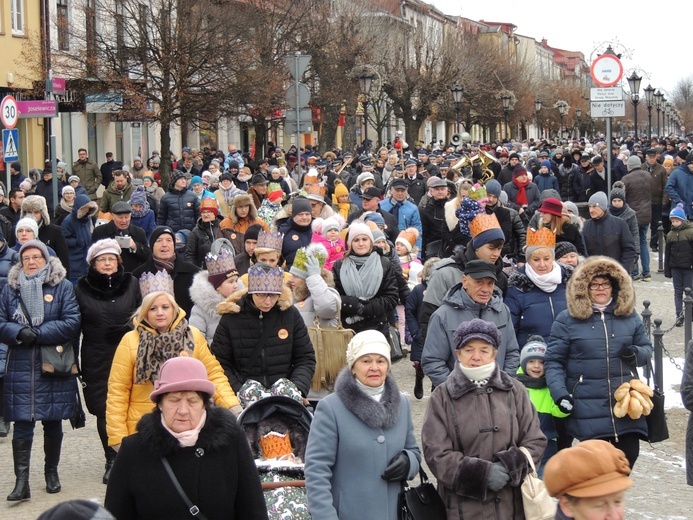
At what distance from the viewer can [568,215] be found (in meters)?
13.0

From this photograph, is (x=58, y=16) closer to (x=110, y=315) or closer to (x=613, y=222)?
(x=613, y=222)

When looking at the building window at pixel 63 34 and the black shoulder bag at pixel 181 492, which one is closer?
the black shoulder bag at pixel 181 492

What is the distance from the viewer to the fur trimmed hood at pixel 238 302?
786 centimetres

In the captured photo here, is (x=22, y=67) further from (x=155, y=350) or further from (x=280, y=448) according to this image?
(x=280, y=448)

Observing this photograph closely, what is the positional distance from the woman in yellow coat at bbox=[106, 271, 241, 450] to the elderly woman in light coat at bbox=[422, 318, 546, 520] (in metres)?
1.67

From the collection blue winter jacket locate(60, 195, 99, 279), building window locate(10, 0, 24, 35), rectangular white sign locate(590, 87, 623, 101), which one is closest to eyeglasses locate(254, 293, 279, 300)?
blue winter jacket locate(60, 195, 99, 279)

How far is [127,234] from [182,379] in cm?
809

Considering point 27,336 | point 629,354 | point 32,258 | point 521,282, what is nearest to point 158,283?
point 27,336

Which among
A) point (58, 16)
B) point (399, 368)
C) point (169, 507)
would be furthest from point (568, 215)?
point (58, 16)

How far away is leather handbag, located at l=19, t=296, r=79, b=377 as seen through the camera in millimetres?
8898

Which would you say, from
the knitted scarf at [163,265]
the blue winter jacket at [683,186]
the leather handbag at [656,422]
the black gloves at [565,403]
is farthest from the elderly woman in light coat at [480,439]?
the blue winter jacket at [683,186]

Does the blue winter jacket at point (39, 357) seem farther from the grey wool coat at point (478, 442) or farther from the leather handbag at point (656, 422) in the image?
the leather handbag at point (656, 422)

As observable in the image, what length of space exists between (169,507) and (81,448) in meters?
5.92

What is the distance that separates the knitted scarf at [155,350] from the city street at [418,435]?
0.81 m
